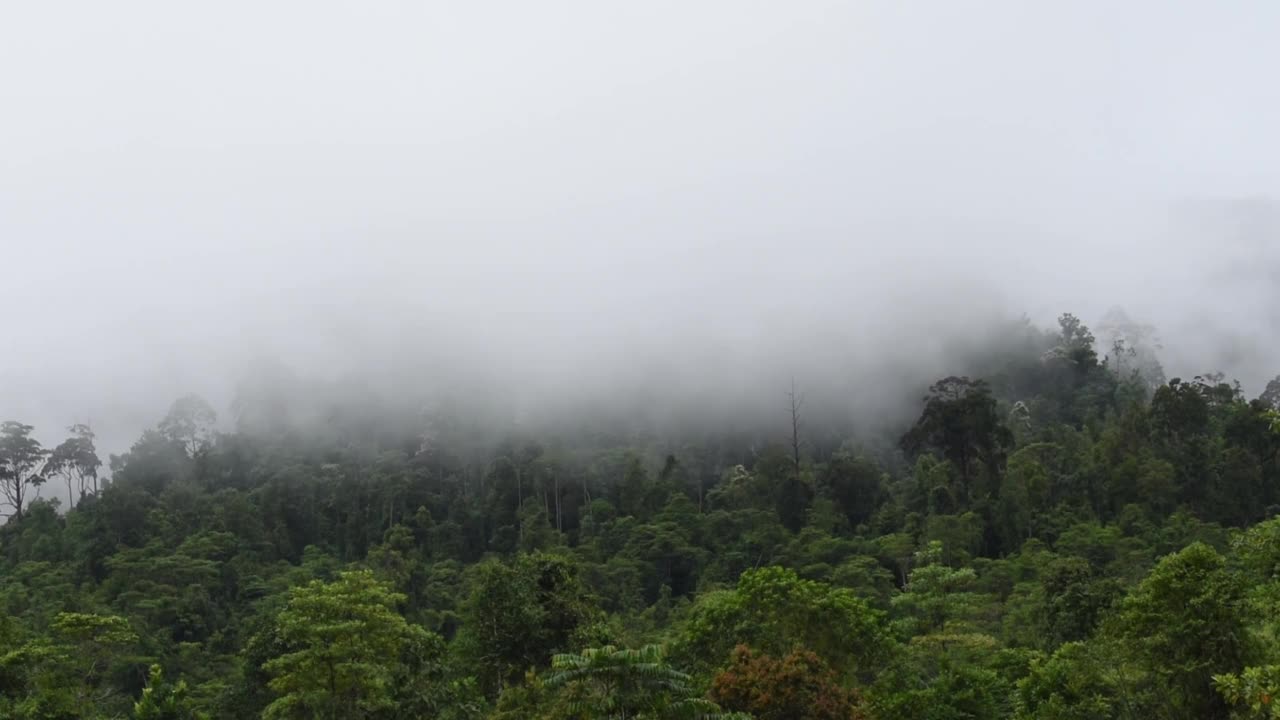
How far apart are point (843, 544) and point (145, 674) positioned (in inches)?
1255

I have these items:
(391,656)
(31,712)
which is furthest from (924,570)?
(31,712)

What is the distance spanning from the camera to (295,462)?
2911 inches

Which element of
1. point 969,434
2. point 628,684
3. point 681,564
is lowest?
point 681,564

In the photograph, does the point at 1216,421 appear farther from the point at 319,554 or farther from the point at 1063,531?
the point at 319,554

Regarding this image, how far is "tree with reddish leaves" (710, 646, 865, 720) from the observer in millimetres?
19500

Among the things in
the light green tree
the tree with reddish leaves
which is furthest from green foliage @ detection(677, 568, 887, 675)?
the light green tree

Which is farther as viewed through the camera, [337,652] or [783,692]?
[337,652]

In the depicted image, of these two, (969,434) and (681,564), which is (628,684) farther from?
(969,434)

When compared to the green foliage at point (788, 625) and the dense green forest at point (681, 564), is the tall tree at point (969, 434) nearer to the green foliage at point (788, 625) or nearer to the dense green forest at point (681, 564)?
the dense green forest at point (681, 564)

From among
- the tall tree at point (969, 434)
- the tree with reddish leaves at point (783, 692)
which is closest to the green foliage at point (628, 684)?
the tree with reddish leaves at point (783, 692)

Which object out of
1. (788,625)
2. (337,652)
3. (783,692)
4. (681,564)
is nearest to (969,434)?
(681,564)

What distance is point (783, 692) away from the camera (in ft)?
64.4

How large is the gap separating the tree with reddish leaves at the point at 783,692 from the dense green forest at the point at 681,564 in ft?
0.21

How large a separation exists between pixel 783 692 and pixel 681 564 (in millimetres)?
33977
